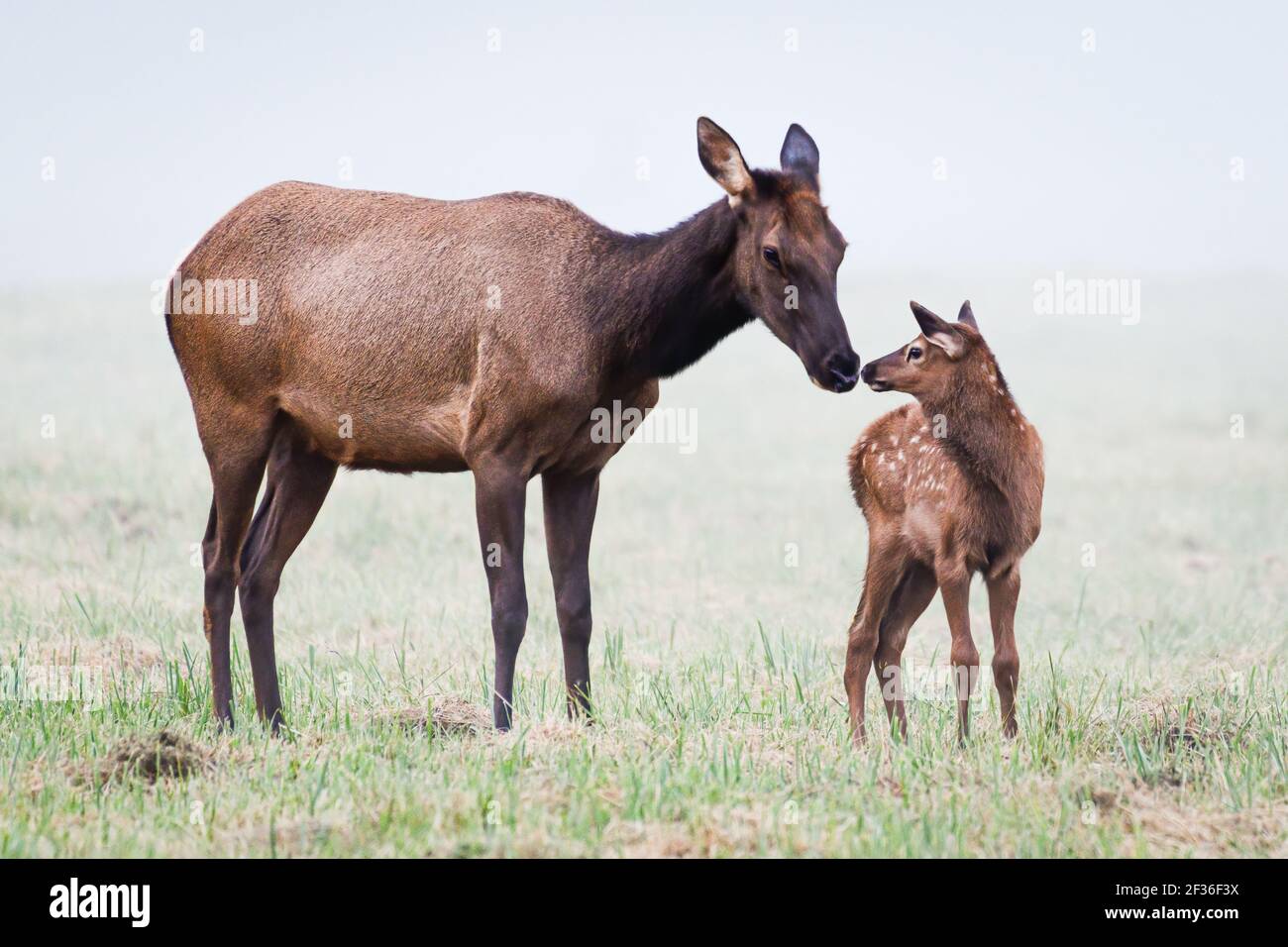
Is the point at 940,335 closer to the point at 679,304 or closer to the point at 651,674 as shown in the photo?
the point at 679,304

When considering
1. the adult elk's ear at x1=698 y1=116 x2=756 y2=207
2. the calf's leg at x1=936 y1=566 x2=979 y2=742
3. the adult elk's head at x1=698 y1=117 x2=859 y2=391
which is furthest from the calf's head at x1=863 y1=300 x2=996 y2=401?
the adult elk's ear at x1=698 y1=116 x2=756 y2=207

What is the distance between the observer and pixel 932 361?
8062 mm

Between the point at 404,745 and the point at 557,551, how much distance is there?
1605 mm

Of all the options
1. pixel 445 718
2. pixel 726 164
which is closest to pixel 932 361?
pixel 726 164

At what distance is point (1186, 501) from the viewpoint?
64.7ft

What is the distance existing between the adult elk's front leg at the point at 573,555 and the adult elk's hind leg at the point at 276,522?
141cm

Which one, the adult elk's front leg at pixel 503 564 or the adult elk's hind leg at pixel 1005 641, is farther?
the adult elk's front leg at pixel 503 564

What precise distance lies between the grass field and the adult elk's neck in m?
1.79

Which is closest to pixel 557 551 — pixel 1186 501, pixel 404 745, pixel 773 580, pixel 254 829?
pixel 404 745

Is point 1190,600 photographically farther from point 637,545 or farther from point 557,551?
point 557,551

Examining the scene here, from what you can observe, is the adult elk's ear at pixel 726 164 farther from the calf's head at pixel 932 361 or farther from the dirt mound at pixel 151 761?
the dirt mound at pixel 151 761

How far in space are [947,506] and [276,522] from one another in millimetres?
3742

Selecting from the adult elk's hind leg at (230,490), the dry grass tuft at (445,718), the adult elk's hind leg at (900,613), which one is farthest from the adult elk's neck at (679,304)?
the adult elk's hind leg at (230,490)

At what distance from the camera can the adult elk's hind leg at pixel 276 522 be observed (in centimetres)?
888
